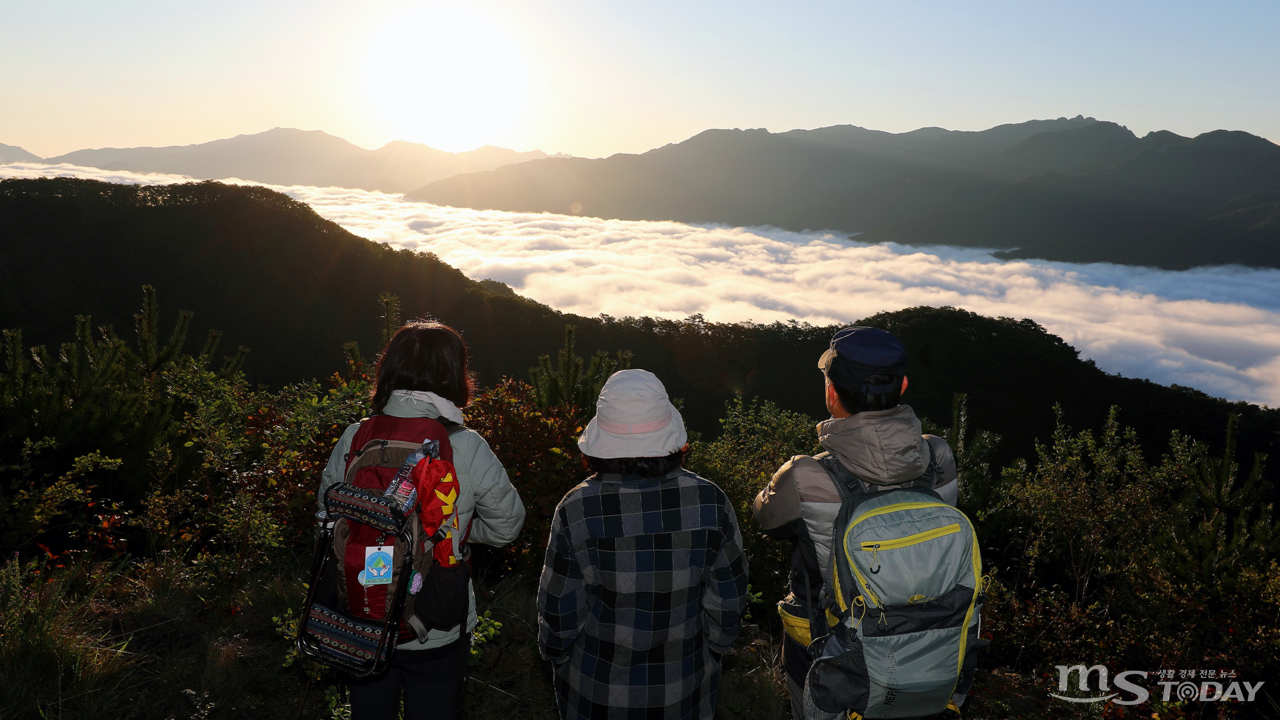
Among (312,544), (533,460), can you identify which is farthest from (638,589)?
(312,544)

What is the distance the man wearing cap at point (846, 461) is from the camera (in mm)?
2086

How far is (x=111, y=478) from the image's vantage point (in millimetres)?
6258

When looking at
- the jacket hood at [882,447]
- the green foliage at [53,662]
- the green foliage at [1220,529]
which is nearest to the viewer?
the jacket hood at [882,447]

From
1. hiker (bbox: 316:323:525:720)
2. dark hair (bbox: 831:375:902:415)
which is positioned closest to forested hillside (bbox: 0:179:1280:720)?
hiker (bbox: 316:323:525:720)

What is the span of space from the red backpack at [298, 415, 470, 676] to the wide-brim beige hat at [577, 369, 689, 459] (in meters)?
0.50

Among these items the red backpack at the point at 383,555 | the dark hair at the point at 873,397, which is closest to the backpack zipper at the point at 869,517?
the dark hair at the point at 873,397

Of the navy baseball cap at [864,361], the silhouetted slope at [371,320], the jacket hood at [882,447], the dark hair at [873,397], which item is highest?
the navy baseball cap at [864,361]

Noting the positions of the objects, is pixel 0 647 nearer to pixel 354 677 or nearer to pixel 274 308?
pixel 354 677

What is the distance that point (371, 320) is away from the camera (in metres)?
48.2

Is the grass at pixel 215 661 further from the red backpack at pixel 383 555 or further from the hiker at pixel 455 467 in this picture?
the red backpack at pixel 383 555

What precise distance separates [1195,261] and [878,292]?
3878 inches

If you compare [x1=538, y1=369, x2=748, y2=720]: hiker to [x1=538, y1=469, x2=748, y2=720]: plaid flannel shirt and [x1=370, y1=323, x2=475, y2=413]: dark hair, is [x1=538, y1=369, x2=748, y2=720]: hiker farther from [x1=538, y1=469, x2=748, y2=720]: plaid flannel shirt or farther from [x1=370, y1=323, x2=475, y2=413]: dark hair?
[x1=370, y1=323, x2=475, y2=413]: dark hair

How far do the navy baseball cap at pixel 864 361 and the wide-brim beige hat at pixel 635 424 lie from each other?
1.88 ft

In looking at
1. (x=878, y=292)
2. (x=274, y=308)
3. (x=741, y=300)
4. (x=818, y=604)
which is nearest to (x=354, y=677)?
(x=818, y=604)
